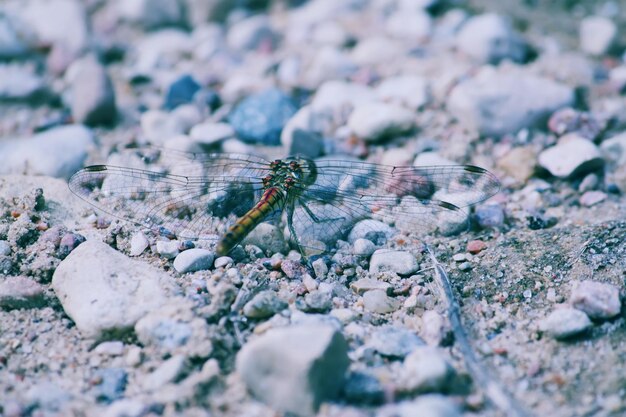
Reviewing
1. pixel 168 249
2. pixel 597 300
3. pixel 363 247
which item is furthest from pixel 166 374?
pixel 597 300

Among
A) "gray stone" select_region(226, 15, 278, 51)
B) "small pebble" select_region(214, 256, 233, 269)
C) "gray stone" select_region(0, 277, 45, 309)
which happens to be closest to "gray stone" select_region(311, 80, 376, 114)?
"gray stone" select_region(226, 15, 278, 51)

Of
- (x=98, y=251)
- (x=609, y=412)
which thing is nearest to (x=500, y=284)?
(x=609, y=412)

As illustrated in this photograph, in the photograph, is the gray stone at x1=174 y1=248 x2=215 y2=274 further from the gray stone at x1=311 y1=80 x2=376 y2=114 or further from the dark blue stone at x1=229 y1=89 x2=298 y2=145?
A: the gray stone at x1=311 y1=80 x2=376 y2=114

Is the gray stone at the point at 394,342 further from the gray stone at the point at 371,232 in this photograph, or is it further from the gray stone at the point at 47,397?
the gray stone at the point at 47,397

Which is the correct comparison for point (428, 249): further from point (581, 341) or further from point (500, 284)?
point (581, 341)

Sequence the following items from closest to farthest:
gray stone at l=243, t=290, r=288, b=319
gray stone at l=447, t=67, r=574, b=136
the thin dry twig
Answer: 1. the thin dry twig
2. gray stone at l=243, t=290, r=288, b=319
3. gray stone at l=447, t=67, r=574, b=136

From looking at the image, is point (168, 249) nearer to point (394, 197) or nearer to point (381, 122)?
point (394, 197)
